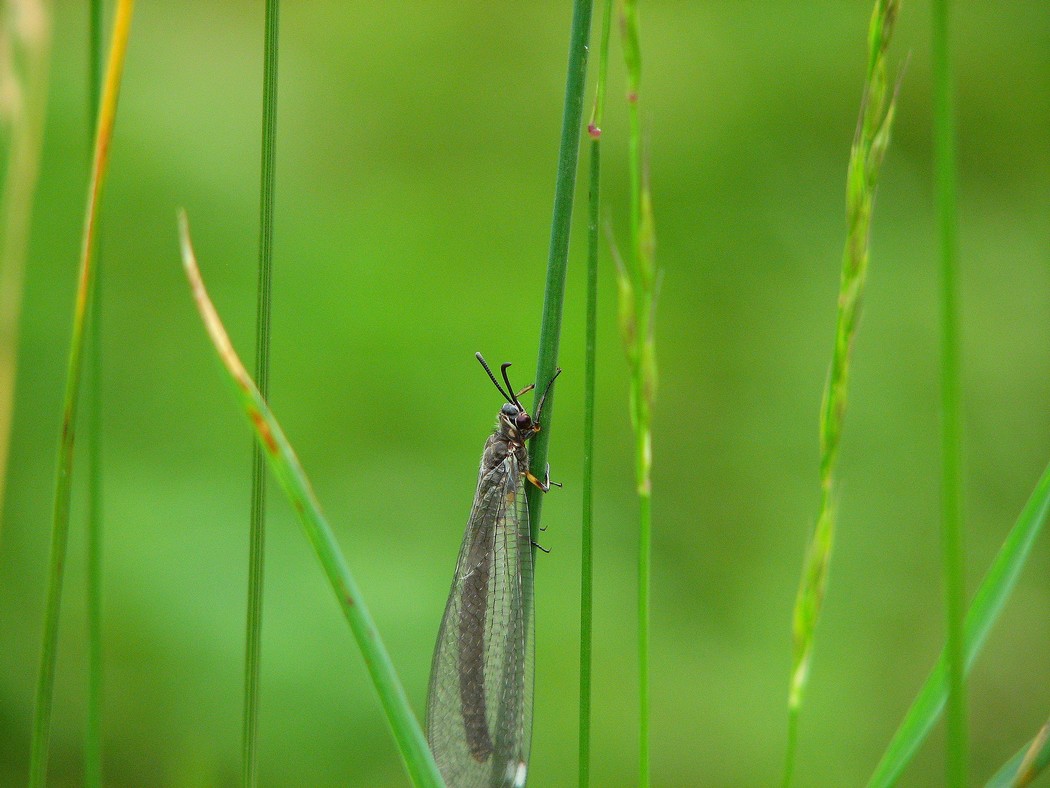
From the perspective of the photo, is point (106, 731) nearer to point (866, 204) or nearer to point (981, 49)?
point (866, 204)

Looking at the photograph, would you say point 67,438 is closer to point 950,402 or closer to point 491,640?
point 950,402

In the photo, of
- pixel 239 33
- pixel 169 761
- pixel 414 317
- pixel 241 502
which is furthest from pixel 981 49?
pixel 169 761

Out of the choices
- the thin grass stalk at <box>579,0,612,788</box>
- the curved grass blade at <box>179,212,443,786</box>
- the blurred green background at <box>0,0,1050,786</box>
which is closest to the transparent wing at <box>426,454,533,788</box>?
the blurred green background at <box>0,0,1050,786</box>

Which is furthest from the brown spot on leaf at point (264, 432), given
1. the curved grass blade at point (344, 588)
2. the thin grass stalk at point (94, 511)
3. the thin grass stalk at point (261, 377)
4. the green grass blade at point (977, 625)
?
the green grass blade at point (977, 625)

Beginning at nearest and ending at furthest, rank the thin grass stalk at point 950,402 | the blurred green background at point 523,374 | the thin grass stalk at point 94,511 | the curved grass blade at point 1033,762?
the thin grass stalk at point 950,402
the curved grass blade at point 1033,762
the thin grass stalk at point 94,511
the blurred green background at point 523,374

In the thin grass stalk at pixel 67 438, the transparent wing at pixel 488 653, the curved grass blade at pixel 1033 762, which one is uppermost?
the thin grass stalk at pixel 67 438

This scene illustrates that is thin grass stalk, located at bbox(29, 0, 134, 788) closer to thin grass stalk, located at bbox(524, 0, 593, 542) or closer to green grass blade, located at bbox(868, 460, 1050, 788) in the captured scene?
thin grass stalk, located at bbox(524, 0, 593, 542)

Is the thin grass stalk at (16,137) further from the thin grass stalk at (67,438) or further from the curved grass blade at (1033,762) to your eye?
the curved grass blade at (1033,762)
